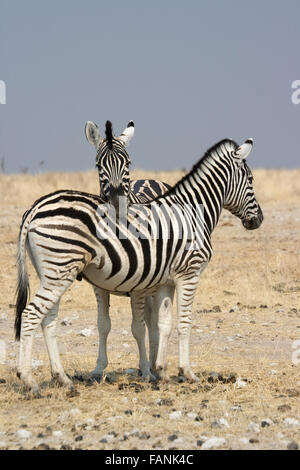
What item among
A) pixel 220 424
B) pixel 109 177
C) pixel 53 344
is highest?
pixel 109 177

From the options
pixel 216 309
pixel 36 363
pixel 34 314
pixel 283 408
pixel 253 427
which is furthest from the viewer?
pixel 216 309

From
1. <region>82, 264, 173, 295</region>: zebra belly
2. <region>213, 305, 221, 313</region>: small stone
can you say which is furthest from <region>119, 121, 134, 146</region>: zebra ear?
<region>213, 305, 221, 313</region>: small stone

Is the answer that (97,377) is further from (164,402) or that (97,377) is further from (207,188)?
(207,188)

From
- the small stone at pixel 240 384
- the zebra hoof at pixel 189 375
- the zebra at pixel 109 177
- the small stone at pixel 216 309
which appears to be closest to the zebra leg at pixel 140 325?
the zebra at pixel 109 177

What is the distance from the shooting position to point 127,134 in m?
8.48

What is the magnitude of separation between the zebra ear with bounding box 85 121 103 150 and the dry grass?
249cm

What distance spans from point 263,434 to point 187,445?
689 millimetres

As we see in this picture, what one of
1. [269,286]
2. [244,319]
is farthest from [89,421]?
[269,286]

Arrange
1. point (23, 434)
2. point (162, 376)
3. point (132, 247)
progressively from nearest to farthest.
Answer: point (23, 434) → point (132, 247) → point (162, 376)

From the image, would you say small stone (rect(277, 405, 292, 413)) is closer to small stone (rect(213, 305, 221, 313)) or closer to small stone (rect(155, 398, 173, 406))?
small stone (rect(155, 398, 173, 406))

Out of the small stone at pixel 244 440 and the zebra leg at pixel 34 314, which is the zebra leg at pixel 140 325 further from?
the small stone at pixel 244 440

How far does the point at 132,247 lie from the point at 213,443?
2.40m

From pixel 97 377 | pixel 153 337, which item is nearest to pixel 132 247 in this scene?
pixel 153 337

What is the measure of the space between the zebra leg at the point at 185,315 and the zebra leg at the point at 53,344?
121 centimetres
